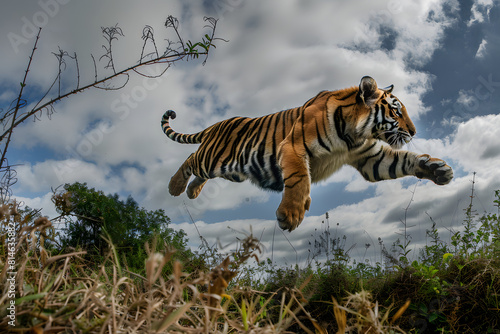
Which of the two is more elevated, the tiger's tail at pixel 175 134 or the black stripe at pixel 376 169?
the tiger's tail at pixel 175 134

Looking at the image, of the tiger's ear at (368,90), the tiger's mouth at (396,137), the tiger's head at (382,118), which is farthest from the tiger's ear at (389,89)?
the tiger's mouth at (396,137)

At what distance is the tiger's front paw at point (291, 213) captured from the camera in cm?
426

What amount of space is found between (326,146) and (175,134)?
3670mm

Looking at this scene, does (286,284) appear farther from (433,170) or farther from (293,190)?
(433,170)

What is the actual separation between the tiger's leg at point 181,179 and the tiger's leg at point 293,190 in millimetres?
2485

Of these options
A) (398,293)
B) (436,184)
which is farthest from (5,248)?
(436,184)

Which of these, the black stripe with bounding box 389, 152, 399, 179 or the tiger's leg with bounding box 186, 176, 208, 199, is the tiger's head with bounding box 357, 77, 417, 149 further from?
the tiger's leg with bounding box 186, 176, 208, 199

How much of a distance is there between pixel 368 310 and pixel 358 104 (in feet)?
15.9

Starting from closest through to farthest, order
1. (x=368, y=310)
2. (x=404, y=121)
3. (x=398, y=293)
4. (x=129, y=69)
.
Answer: (x=368, y=310) → (x=129, y=69) → (x=398, y=293) → (x=404, y=121)

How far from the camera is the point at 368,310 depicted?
0.90 m

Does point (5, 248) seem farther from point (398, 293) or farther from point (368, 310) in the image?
point (398, 293)

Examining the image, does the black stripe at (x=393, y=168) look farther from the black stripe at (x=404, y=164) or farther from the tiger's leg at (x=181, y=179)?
the tiger's leg at (x=181, y=179)

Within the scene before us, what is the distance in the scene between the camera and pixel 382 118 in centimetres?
548

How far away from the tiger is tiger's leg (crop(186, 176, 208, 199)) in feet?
1.71
